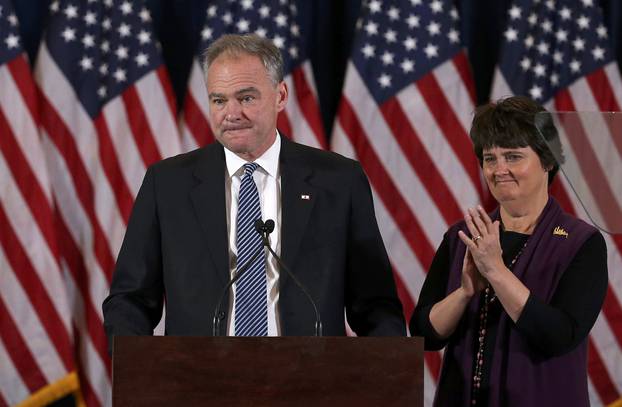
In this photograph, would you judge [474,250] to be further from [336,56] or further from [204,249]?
[336,56]

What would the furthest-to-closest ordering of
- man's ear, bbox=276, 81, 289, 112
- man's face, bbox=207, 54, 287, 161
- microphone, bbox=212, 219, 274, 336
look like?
man's ear, bbox=276, 81, 289, 112 < man's face, bbox=207, 54, 287, 161 < microphone, bbox=212, 219, 274, 336

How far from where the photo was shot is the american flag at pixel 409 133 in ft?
16.0

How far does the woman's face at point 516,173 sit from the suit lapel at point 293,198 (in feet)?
1.76

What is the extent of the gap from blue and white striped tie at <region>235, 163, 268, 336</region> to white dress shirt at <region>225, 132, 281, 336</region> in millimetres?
24

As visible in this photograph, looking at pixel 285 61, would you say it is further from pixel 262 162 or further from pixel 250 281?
pixel 250 281

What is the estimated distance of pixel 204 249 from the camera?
2.66 meters

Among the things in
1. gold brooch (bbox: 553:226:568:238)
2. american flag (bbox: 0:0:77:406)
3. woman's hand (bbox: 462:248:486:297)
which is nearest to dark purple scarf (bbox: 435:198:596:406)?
gold brooch (bbox: 553:226:568:238)

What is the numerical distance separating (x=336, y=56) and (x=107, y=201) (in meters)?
1.41

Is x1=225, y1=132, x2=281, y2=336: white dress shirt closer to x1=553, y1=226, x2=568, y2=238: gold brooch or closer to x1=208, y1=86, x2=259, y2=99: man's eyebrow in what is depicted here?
x1=208, y1=86, x2=259, y2=99: man's eyebrow

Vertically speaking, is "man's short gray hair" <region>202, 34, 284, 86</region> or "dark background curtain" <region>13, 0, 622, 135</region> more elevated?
"dark background curtain" <region>13, 0, 622, 135</region>

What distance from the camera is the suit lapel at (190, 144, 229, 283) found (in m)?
2.65

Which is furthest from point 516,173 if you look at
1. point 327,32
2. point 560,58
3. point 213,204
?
point 327,32

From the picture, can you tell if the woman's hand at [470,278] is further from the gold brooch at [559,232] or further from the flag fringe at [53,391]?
the flag fringe at [53,391]

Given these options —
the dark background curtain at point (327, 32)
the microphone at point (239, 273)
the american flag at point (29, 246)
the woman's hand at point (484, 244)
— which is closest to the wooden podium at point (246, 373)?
the microphone at point (239, 273)
